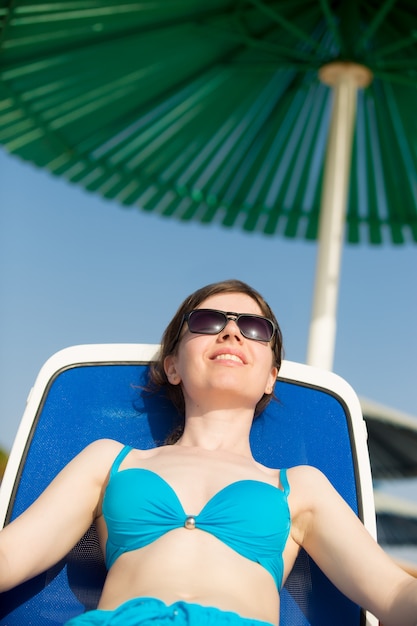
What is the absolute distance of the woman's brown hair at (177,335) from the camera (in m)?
2.97

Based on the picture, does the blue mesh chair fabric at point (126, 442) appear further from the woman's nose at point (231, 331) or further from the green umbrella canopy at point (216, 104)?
the green umbrella canopy at point (216, 104)

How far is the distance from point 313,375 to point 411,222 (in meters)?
5.87

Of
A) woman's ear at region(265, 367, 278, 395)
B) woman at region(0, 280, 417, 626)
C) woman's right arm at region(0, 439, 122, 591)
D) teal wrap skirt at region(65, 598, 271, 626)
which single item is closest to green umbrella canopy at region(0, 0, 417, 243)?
woman's ear at region(265, 367, 278, 395)

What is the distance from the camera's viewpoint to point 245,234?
29.2 ft

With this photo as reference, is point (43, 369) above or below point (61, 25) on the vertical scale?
below

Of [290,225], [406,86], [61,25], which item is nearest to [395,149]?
[406,86]

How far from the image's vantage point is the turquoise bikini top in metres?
2.31

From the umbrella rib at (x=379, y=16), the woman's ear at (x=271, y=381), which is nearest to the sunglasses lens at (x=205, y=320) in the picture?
the woman's ear at (x=271, y=381)

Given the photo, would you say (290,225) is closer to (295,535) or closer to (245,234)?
(245,234)

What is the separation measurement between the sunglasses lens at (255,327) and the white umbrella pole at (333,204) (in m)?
3.80

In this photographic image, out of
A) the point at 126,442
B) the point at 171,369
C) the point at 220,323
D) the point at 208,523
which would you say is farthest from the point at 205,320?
the point at 208,523

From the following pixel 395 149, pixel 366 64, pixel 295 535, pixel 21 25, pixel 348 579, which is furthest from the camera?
pixel 395 149

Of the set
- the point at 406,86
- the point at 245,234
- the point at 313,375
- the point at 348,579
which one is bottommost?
the point at 348,579

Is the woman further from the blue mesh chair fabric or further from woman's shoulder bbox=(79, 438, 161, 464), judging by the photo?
the blue mesh chair fabric
